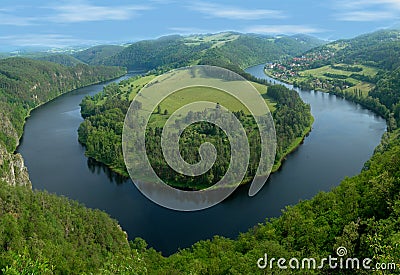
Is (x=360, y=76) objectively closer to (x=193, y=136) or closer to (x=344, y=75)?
(x=344, y=75)

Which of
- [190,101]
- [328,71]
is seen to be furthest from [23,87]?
[328,71]

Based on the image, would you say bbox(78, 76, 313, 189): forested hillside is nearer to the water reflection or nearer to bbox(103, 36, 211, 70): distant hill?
the water reflection

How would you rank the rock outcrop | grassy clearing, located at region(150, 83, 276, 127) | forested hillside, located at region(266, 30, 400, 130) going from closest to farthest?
the rock outcrop → grassy clearing, located at region(150, 83, 276, 127) → forested hillside, located at region(266, 30, 400, 130)

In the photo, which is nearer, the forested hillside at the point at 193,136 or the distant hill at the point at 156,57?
the forested hillside at the point at 193,136

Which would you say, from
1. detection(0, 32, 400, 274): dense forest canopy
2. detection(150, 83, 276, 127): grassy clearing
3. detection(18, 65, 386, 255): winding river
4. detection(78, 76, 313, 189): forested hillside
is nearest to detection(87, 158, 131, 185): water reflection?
detection(18, 65, 386, 255): winding river

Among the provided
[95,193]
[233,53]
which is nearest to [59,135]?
[95,193]

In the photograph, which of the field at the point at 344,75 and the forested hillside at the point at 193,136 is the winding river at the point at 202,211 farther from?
the field at the point at 344,75

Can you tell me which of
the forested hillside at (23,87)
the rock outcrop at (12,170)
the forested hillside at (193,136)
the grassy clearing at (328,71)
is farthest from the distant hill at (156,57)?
the rock outcrop at (12,170)

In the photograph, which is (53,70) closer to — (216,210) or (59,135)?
(59,135)

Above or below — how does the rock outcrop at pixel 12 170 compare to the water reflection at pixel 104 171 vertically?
above

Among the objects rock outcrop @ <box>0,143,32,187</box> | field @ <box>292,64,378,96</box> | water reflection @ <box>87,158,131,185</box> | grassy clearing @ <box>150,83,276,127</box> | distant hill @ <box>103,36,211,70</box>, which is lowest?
water reflection @ <box>87,158,131,185</box>
